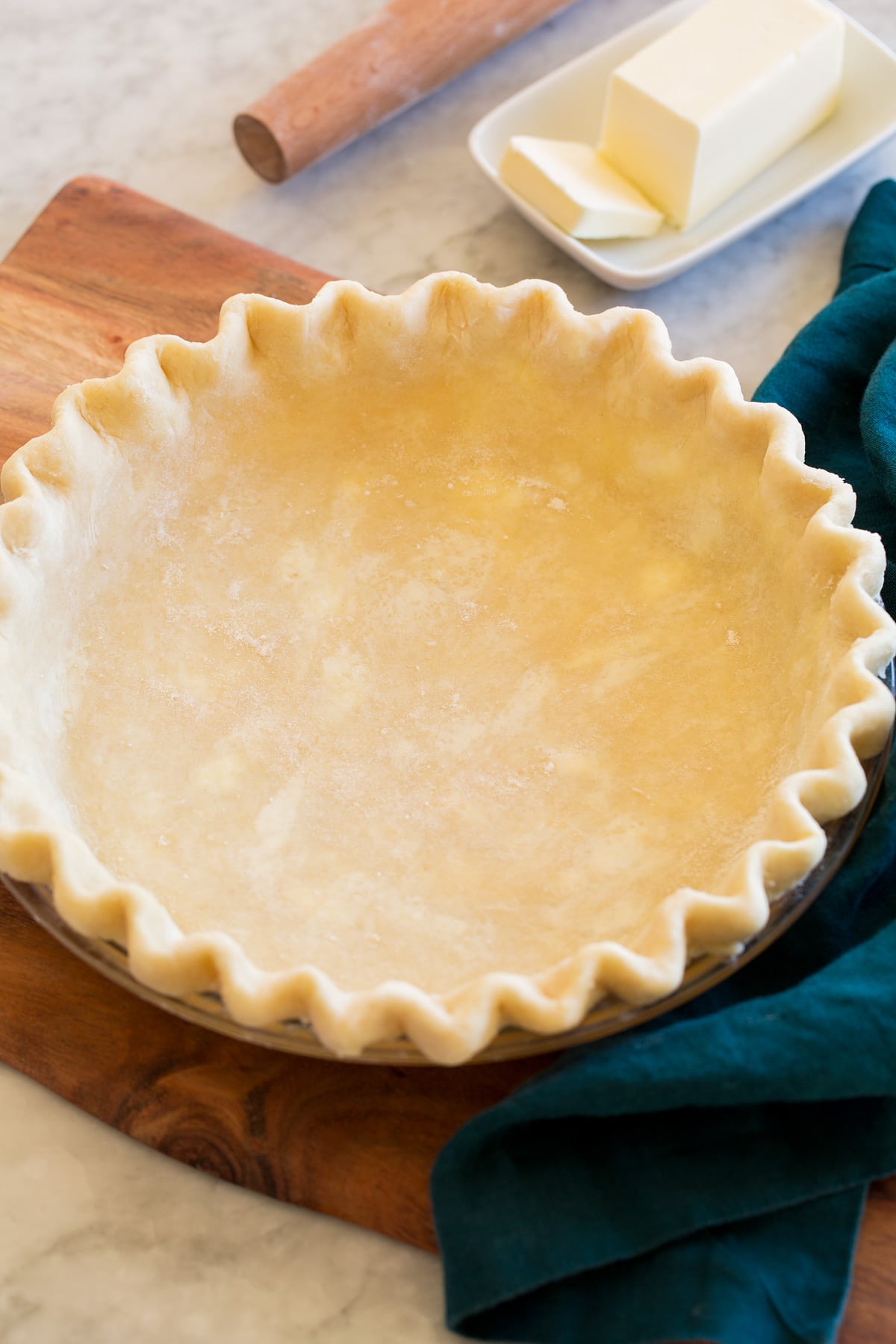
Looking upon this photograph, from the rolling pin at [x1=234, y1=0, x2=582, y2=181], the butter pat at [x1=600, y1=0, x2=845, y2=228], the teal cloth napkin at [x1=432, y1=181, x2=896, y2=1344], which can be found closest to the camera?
the teal cloth napkin at [x1=432, y1=181, x2=896, y2=1344]

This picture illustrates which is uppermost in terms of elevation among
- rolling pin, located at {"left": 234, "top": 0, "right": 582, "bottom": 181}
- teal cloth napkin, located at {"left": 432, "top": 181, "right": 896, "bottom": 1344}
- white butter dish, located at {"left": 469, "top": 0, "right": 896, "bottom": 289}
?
rolling pin, located at {"left": 234, "top": 0, "right": 582, "bottom": 181}

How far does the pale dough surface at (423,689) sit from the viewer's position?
4.47 ft

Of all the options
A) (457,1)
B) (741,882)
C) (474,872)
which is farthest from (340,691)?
(457,1)

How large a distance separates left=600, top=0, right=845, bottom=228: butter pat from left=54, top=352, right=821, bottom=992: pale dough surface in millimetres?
546

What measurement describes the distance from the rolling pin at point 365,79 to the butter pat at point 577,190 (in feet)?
0.76

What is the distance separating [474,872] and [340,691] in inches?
10.5

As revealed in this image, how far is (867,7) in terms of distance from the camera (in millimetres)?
2414

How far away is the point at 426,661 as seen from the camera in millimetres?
1560

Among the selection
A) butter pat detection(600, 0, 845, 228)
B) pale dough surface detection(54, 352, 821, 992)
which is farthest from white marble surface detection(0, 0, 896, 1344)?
pale dough surface detection(54, 352, 821, 992)

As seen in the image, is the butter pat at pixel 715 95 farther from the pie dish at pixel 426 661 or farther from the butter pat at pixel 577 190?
the pie dish at pixel 426 661

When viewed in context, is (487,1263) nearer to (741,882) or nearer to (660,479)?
Answer: (741,882)

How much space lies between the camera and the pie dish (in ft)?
4.11

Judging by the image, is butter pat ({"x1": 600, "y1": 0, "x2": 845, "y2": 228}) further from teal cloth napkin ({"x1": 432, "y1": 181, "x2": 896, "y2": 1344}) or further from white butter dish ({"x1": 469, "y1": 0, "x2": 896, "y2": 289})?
teal cloth napkin ({"x1": 432, "y1": 181, "x2": 896, "y2": 1344})

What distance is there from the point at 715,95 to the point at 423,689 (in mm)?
958
